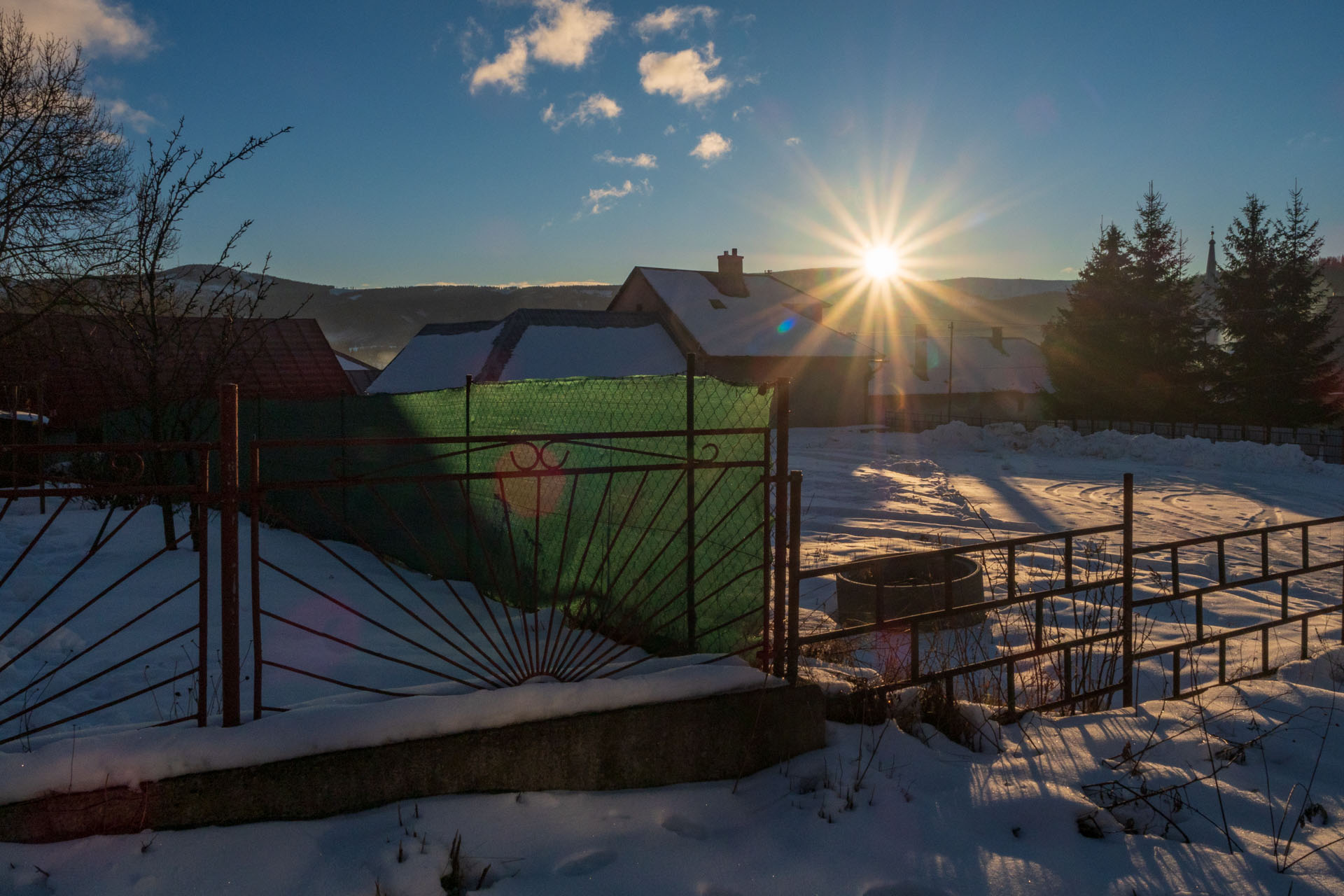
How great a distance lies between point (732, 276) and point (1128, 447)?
18.5m

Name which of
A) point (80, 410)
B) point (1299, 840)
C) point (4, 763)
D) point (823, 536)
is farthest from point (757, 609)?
point (80, 410)

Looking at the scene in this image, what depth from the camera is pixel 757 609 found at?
13.0 feet

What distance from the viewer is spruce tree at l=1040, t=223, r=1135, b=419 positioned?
31281 mm

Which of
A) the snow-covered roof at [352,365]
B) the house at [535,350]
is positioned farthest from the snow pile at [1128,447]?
the snow-covered roof at [352,365]

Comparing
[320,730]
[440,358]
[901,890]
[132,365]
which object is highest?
[440,358]

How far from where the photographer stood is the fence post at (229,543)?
9.34 feet

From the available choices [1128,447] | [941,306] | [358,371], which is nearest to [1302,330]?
[1128,447]

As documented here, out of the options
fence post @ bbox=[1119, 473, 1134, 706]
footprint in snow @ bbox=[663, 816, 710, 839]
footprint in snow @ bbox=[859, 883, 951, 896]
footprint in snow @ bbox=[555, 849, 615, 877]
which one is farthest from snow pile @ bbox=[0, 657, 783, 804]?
fence post @ bbox=[1119, 473, 1134, 706]

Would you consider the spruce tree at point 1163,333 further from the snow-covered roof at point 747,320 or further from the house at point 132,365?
the house at point 132,365

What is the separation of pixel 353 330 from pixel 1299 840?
14296 cm

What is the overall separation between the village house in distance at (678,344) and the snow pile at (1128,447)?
5.86 metres

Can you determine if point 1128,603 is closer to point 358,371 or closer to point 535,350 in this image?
point 535,350

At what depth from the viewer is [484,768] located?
3090 mm

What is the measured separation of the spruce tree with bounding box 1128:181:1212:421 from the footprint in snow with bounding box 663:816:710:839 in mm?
33331
